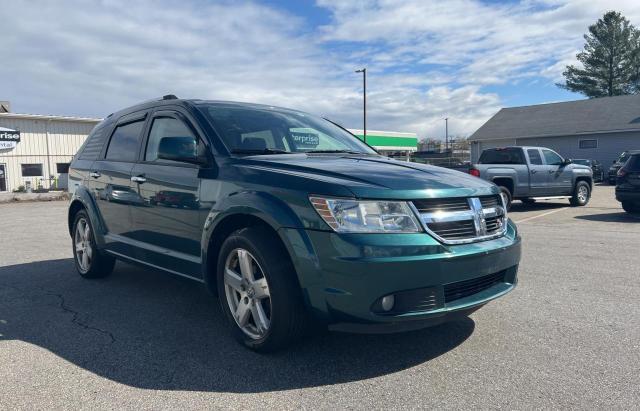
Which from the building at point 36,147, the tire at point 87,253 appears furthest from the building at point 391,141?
the tire at point 87,253

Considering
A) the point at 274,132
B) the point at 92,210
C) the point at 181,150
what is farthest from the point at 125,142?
the point at 274,132

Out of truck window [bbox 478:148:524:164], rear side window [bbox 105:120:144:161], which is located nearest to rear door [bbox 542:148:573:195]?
truck window [bbox 478:148:524:164]

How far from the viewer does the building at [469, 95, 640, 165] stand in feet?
108

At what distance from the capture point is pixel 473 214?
3393mm

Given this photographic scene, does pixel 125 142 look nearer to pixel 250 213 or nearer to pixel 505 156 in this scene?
pixel 250 213

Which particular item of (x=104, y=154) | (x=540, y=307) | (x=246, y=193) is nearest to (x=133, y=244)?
(x=104, y=154)

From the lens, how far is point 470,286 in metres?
3.33

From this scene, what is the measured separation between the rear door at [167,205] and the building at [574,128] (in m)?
34.3

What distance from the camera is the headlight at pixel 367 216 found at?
10.0 ft

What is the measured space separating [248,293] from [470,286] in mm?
1478

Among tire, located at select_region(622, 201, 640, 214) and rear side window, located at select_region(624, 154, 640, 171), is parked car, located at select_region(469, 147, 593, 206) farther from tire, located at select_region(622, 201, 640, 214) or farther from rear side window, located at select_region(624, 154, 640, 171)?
rear side window, located at select_region(624, 154, 640, 171)

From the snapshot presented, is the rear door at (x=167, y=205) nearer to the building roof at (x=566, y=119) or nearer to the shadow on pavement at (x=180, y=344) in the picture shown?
the shadow on pavement at (x=180, y=344)

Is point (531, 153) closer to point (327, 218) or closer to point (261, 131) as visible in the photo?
point (261, 131)

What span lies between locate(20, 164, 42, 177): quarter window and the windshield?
32.6 metres
